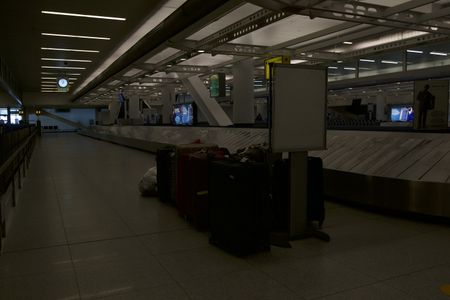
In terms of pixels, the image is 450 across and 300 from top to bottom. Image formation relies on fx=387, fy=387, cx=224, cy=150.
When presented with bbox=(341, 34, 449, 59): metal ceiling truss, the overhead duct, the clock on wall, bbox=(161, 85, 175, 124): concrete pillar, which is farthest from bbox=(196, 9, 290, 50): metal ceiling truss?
bbox=(161, 85, 175, 124): concrete pillar

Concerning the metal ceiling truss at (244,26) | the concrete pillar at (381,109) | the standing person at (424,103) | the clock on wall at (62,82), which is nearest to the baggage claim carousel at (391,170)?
the standing person at (424,103)

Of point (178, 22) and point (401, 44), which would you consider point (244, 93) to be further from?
point (178, 22)

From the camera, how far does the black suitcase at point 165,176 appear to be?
6934 millimetres

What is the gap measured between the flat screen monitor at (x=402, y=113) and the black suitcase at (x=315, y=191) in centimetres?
1595

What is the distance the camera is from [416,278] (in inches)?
144

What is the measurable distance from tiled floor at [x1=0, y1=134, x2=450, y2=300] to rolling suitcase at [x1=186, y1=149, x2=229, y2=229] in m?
0.22

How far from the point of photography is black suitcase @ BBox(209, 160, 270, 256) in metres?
4.21

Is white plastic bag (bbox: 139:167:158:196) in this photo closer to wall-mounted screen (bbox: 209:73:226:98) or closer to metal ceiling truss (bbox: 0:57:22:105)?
wall-mounted screen (bbox: 209:73:226:98)

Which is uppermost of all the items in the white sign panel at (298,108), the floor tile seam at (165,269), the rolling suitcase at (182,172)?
the white sign panel at (298,108)

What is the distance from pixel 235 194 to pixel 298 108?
1.43 meters

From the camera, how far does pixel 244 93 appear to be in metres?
17.2

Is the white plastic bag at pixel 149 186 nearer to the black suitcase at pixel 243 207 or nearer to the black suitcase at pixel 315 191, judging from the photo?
Result: the black suitcase at pixel 243 207

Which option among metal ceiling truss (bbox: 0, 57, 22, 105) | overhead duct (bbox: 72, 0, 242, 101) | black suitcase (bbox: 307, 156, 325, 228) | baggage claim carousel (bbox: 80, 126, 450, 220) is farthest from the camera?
metal ceiling truss (bbox: 0, 57, 22, 105)

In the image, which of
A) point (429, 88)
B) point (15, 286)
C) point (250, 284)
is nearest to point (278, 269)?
point (250, 284)
